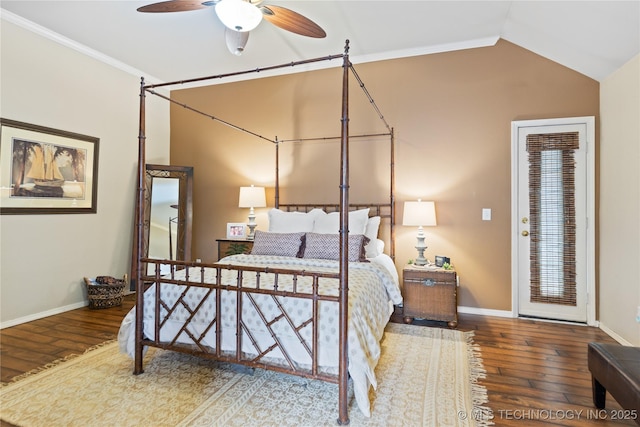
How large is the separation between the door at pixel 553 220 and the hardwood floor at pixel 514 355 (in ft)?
0.83

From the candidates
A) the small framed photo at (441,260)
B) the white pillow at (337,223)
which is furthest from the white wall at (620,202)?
the white pillow at (337,223)

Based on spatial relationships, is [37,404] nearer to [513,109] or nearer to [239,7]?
[239,7]

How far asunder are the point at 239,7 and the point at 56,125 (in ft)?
9.03

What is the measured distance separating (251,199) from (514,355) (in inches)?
122

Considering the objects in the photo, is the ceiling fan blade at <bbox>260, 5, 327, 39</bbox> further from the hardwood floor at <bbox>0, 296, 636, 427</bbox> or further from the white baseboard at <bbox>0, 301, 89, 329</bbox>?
the white baseboard at <bbox>0, 301, 89, 329</bbox>

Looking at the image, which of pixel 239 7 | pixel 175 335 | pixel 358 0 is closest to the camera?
pixel 239 7

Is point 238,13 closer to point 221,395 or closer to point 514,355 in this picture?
point 221,395

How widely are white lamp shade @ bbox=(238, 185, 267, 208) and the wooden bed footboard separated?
1.82m

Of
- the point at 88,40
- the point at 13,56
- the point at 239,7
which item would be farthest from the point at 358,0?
the point at 13,56

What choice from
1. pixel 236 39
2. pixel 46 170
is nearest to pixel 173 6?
pixel 236 39

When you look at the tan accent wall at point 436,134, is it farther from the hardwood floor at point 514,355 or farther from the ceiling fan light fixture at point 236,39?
the ceiling fan light fixture at point 236,39

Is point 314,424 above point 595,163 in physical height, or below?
below

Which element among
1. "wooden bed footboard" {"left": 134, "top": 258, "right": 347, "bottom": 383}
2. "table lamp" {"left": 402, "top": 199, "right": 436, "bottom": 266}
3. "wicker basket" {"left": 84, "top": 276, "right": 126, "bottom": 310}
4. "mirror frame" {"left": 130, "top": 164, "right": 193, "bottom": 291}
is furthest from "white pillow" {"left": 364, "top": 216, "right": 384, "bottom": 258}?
"wicker basket" {"left": 84, "top": 276, "right": 126, "bottom": 310}

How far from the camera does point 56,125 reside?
3484 mm
